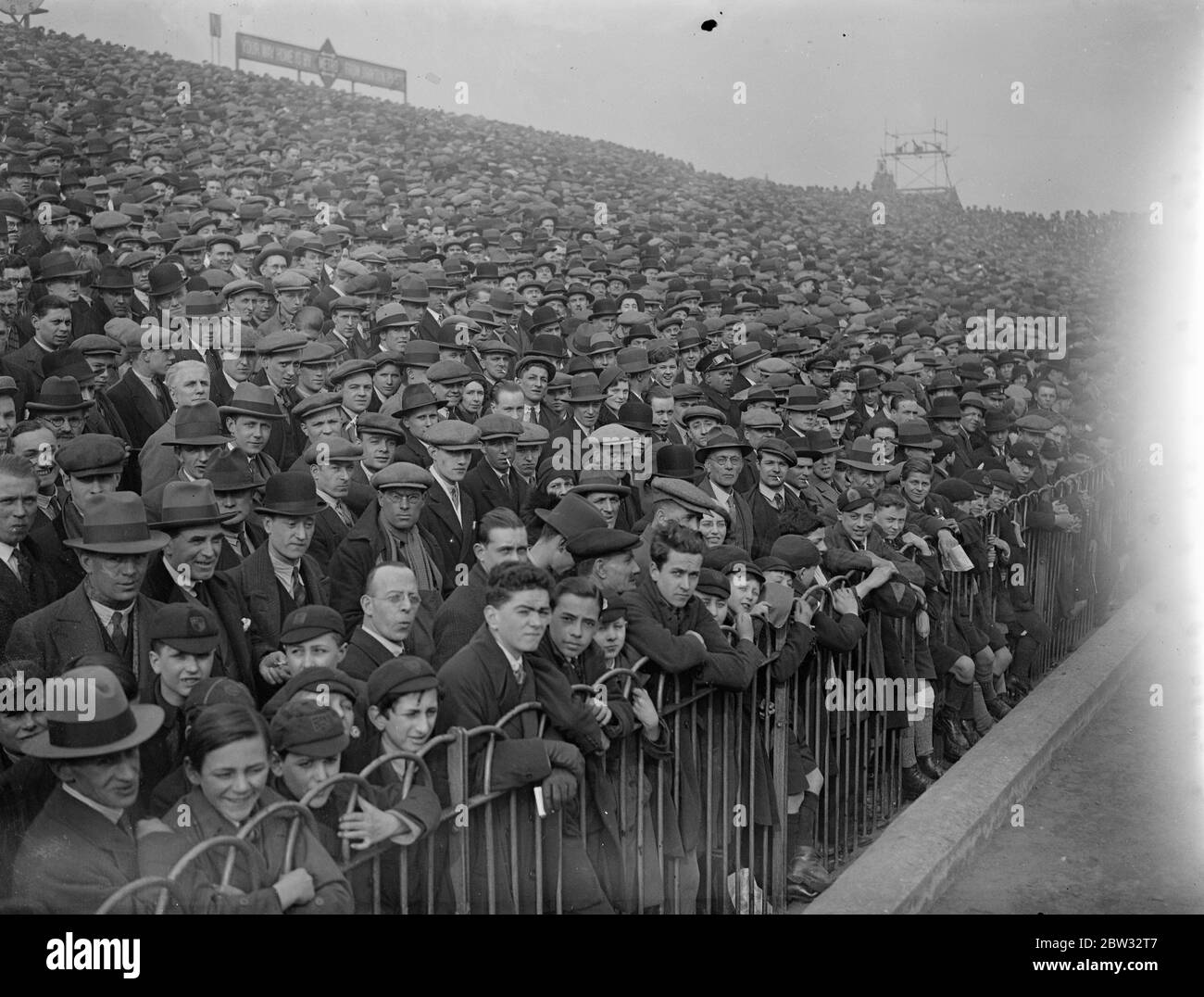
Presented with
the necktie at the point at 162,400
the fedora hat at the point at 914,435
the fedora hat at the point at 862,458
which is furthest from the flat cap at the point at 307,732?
the fedora hat at the point at 914,435

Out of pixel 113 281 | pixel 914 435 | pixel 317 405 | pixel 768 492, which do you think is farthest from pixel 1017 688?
pixel 113 281

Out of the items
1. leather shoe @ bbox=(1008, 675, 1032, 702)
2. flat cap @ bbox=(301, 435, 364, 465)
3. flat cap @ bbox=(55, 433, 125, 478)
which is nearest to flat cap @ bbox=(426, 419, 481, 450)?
flat cap @ bbox=(301, 435, 364, 465)

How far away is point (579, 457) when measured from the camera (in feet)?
27.5

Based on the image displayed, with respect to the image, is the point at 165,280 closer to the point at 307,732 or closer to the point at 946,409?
the point at 307,732

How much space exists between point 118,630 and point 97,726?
104 cm

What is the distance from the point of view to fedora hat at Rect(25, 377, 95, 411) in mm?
6684

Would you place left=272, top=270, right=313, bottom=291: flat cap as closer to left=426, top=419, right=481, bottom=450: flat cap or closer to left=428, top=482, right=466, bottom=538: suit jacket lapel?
left=426, top=419, right=481, bottom=450: flat cap

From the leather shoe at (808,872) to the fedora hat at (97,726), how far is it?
3348 millimetres

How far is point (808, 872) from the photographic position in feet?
20.3

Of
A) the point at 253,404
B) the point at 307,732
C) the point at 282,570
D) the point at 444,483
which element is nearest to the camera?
the point at 307,732

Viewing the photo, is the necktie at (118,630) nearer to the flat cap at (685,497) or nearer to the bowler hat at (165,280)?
the flat cap at (685,497)

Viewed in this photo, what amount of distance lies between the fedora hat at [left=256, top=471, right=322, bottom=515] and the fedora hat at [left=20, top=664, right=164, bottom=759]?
5.70 ft

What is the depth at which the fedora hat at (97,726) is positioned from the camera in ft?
12.6
